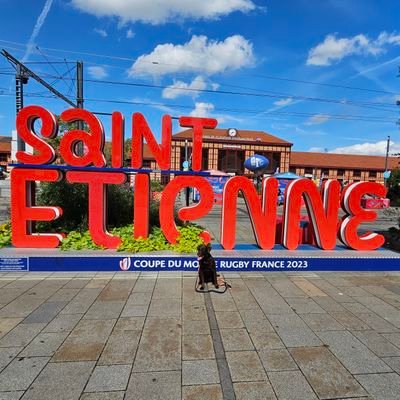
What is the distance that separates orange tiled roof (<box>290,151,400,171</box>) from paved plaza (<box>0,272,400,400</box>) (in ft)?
172

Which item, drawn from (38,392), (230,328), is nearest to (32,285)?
(38,392)

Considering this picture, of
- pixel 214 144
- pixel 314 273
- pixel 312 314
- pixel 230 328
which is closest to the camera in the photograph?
pixel 230 328

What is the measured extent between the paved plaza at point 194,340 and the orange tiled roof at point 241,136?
43406mm

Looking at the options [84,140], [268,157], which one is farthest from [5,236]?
[268,157]

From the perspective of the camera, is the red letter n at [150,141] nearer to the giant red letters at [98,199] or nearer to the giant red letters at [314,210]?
the giant red letters at [98,199]

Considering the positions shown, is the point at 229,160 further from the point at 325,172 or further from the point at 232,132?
the point at 325,172

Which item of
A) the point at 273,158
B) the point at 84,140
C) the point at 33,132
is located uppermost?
the point at 273,158

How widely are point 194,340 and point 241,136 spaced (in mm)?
51680

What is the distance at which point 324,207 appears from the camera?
923 centimetres

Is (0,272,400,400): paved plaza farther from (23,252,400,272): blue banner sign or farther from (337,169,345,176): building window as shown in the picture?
(337,169,345,176): building window

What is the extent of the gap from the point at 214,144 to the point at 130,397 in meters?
48.7

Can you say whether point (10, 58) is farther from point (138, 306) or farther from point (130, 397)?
point (130, 397)

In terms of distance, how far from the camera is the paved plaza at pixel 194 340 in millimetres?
3613

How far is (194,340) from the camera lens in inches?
183
